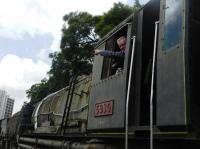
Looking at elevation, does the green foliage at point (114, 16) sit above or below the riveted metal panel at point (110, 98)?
above

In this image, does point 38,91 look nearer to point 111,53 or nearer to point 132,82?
point 111,53

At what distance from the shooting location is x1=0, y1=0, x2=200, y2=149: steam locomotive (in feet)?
11.0

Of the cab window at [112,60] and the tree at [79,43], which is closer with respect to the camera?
the cab window at [112,60]

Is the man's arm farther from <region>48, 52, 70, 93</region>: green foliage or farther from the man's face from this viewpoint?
<region>48, 52, 70, 93</region>: green foliage

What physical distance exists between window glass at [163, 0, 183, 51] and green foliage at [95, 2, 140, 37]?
21.9 metres

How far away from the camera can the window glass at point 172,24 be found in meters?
3.60

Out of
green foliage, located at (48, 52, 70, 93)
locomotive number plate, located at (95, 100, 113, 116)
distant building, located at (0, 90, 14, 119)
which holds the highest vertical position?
distant building, located at (0, 90, 14, 119)

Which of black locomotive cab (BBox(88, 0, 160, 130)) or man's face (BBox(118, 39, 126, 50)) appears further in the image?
man's face (BBox(118, 39, 126, 50))

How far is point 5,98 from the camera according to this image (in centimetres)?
8575

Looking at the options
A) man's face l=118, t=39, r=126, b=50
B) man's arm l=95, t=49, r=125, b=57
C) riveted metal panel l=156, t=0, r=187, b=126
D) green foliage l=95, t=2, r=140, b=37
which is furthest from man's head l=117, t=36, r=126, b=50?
green foliage l=95, t=2, r=140, b=37

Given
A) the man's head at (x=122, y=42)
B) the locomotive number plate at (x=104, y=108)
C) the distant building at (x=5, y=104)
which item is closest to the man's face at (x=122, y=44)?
the man's head at (x=122, y=42)

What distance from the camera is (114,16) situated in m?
26.6

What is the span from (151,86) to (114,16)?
2334cm

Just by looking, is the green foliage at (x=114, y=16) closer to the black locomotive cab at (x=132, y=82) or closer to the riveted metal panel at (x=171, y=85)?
the black locomotive cab at (x=132, y=82)
